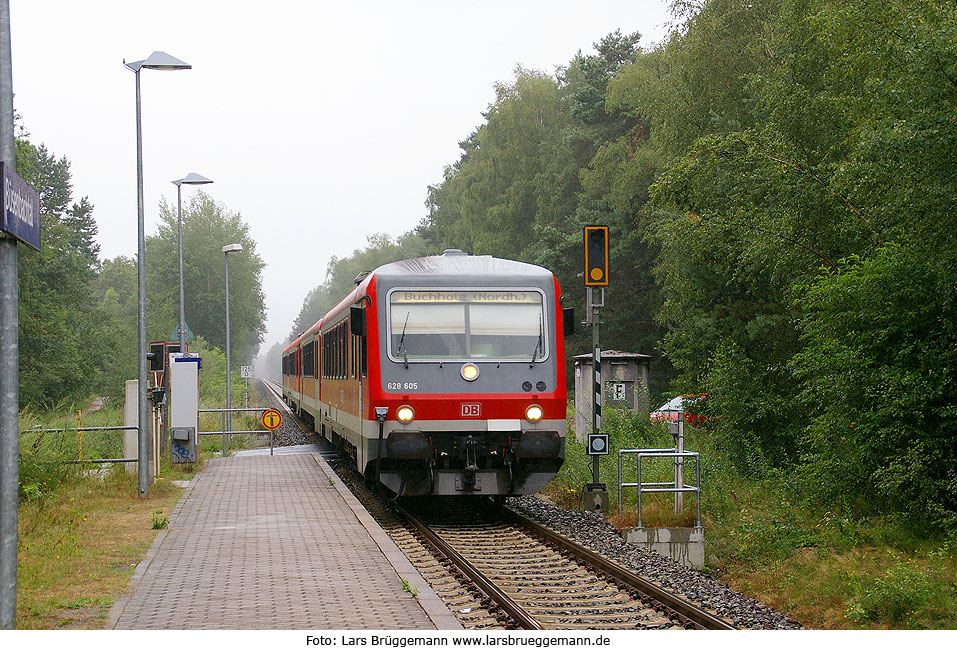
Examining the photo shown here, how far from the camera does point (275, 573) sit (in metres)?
9.84

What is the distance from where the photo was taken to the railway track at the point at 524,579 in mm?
8422

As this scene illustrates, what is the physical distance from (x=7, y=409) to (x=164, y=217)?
265ft

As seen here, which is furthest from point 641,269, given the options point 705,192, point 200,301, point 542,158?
point 200,301

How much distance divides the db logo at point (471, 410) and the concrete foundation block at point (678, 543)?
2635 mm

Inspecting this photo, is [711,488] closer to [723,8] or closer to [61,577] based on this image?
[61,577]

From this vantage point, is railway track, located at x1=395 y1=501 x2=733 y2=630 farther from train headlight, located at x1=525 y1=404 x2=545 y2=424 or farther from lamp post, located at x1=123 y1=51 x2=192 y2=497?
lamp post, located at x1=123 y1=51 x2=192 y2=497

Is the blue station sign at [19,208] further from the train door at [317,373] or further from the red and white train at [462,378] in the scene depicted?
the train door at [317,373]

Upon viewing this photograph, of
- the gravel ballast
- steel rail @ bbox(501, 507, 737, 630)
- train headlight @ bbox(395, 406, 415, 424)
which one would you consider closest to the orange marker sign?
the gravel ballast

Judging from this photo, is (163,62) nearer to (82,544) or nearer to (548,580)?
(82,544)

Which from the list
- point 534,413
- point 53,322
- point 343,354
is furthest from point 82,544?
point 53,322

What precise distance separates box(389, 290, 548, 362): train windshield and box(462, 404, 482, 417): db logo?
624 mm

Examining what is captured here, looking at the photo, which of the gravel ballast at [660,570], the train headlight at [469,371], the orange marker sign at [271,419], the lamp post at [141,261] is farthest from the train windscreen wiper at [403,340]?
the orange marker sign at [271,419]

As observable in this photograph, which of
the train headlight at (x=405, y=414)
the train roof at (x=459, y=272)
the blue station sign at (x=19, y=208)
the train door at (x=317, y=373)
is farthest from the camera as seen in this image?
the train door at (x=317, y=373)

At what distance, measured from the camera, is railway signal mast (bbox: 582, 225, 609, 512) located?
14219 millimetres
